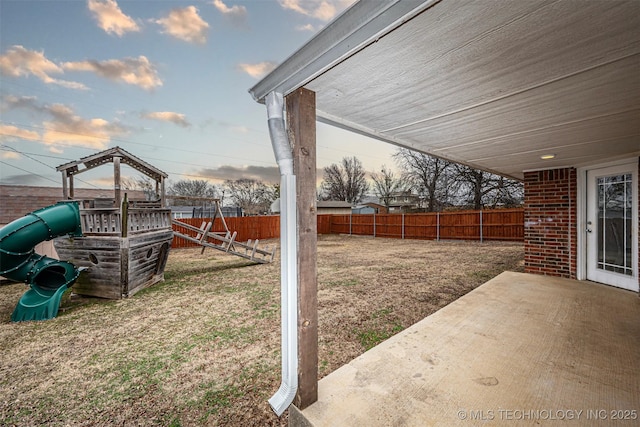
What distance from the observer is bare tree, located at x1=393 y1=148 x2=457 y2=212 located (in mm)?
17723

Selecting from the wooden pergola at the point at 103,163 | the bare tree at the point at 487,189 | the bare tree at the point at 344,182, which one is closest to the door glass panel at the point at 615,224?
the wooden pergola at the point at 103,163

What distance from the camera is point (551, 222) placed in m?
4.39

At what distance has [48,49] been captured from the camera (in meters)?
8.18

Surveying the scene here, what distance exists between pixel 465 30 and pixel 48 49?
41.2 ft

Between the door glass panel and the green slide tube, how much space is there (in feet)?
25.7

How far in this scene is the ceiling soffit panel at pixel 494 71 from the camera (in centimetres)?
101

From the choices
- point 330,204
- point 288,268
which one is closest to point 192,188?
point 330,204

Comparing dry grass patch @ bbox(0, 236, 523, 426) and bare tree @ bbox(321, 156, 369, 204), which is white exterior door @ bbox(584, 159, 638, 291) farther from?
bare tree @ bbox(321, 156, 369, 204)

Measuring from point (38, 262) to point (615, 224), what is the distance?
8.37 metres

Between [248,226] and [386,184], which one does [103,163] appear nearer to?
[248,226]

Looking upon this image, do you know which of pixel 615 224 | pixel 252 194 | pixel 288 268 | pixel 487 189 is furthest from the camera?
pixel 252 194

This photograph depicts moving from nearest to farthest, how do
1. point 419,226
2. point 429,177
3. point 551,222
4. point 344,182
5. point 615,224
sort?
point 615,224 < point 551,222 < point 419,226 < point 429,177 < point 344,182

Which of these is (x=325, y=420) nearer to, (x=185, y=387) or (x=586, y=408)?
(x=185, y=387)

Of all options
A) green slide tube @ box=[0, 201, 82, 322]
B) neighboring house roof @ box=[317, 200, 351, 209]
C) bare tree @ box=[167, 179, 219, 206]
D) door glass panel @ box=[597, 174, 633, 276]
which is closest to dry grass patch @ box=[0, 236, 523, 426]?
green slide tube @ box=[0, 201, 82, 322]
